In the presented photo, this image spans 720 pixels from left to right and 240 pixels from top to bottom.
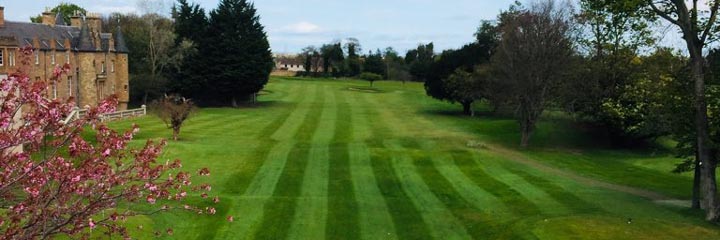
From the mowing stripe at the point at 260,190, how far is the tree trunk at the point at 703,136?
13282 mm

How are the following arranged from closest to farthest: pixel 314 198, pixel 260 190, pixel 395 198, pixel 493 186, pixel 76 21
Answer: pixel 314 198 < pixel 395 198 < pixel 260 190 < pixel 493 186 < pixel 76 21

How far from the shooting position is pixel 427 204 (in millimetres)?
22609

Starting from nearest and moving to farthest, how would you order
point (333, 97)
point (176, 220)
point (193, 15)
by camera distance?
point (176, 220), point (193, 15), point (333, 97)

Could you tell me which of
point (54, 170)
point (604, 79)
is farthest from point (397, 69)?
point (54, 170)

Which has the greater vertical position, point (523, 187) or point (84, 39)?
point (84, 39)

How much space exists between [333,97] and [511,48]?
50.1 metres

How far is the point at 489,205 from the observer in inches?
880

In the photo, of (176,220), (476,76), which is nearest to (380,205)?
(176,220)

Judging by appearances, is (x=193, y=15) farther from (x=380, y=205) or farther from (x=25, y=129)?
(x=25, y=129)

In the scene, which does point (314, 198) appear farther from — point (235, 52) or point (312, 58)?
point (312, 58)

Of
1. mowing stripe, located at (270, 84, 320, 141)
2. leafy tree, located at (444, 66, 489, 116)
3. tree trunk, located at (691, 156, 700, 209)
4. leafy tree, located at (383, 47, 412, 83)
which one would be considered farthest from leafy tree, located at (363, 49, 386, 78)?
tree trunk, located at (691, 156, 700, 209)

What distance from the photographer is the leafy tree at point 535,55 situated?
131ft

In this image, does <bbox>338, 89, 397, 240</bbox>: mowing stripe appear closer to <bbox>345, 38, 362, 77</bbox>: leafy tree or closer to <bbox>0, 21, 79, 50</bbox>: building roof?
<bbox>0, 21, 79, 50</bbox>: building roof

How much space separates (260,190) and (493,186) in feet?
30.7
